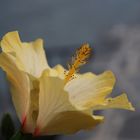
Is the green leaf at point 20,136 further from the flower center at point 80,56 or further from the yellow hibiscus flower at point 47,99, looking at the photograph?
the flower center at point 80,56

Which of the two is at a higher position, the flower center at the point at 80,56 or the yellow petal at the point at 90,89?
the flower center at the point at 80,56

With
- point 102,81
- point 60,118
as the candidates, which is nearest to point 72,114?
point 60,118

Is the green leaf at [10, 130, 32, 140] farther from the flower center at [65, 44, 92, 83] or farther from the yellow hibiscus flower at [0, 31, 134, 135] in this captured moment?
the flower center at [65, 44, 92, 83]

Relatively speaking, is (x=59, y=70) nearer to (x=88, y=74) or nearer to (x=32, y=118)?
(x=88, y=74)

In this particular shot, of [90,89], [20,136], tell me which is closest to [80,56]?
[90,89]

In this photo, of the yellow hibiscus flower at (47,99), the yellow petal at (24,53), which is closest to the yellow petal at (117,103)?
the yellow hibiscus flower at (47,99)

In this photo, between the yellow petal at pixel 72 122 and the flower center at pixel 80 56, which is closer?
the yellow petal at pixel 72 122

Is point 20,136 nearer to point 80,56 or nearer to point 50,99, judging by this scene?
point 50,99

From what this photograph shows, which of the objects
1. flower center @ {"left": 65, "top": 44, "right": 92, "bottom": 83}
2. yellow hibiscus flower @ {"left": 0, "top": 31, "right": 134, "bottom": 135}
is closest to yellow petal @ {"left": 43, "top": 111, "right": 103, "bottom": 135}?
yellow hibiscus flower @ {"left": 0, "top": 31, "right": 134, "bottom": 135}
